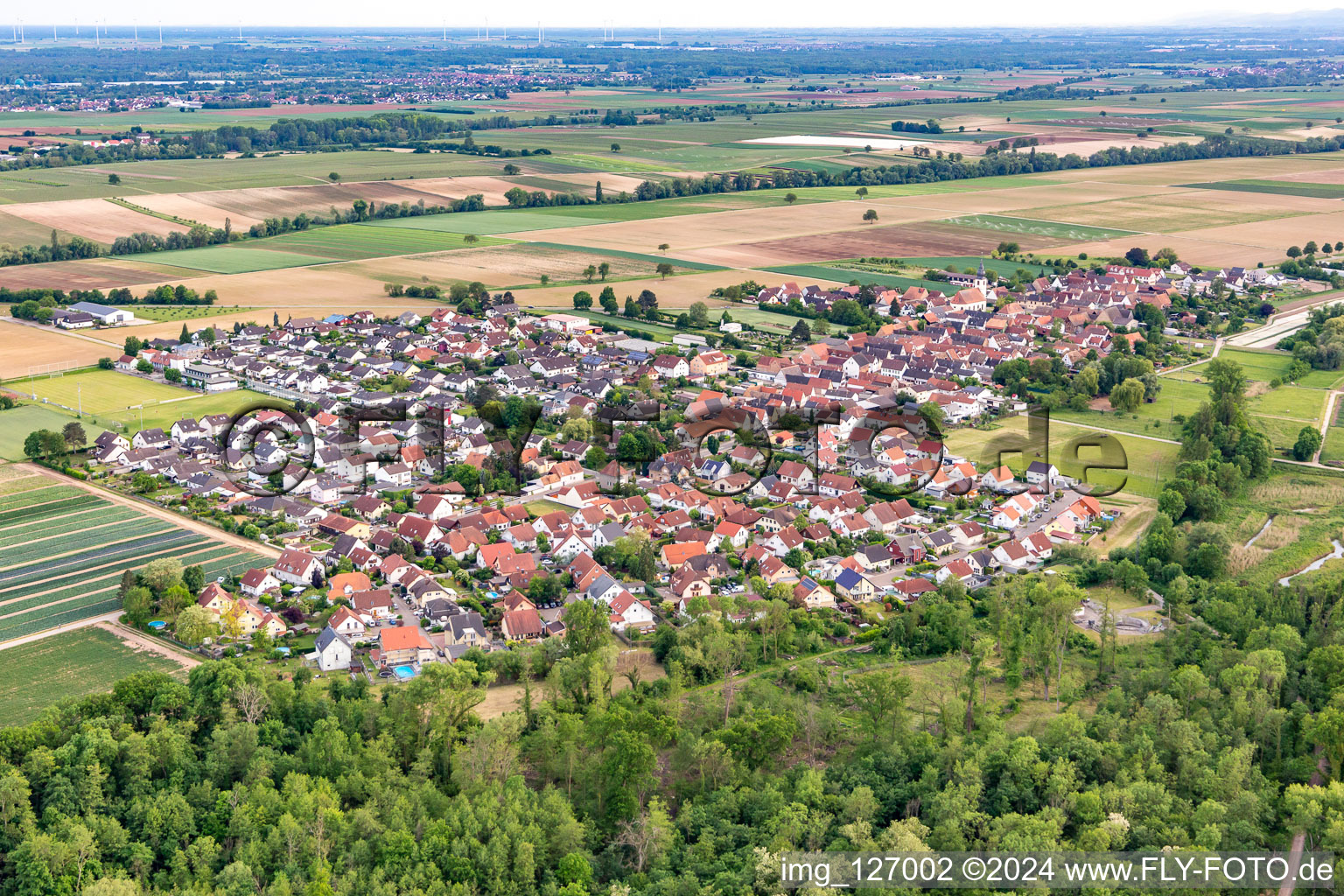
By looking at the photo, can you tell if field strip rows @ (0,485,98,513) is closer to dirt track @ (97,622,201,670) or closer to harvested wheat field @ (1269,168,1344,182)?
dirt track @ (97,622,201,670)

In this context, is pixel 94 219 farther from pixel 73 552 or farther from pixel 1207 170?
pixel 1207 170

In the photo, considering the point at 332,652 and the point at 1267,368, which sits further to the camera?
the point at 1267,368

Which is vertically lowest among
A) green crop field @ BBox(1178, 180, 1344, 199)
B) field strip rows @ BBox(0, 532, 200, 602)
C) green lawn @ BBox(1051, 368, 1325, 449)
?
field strip rows @ BBox(0, 532, 200, 602)

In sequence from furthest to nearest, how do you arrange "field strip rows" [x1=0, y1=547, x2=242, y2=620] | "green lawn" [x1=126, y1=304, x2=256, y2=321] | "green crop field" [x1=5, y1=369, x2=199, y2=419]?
"green lawn" [x1=126, y1=304, x2=256, y2=321]
"green crop field" [x1=5, y1=369, x2=199, y2=419]
"field strip rows" [x1=0, y1=547, x2=242, y2=620]

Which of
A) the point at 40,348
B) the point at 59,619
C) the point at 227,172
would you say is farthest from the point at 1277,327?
the point at 227,172

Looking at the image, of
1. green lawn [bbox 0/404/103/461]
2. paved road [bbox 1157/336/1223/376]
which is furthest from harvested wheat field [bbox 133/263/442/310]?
paved road [bbox 1157/336/1223/376]

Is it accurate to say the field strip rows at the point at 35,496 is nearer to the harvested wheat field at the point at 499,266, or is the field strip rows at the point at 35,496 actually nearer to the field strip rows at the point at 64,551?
the field strip rows at the point at 64,551

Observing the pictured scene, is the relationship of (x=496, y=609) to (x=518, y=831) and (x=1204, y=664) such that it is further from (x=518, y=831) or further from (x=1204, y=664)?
(x=1204, y=664)
